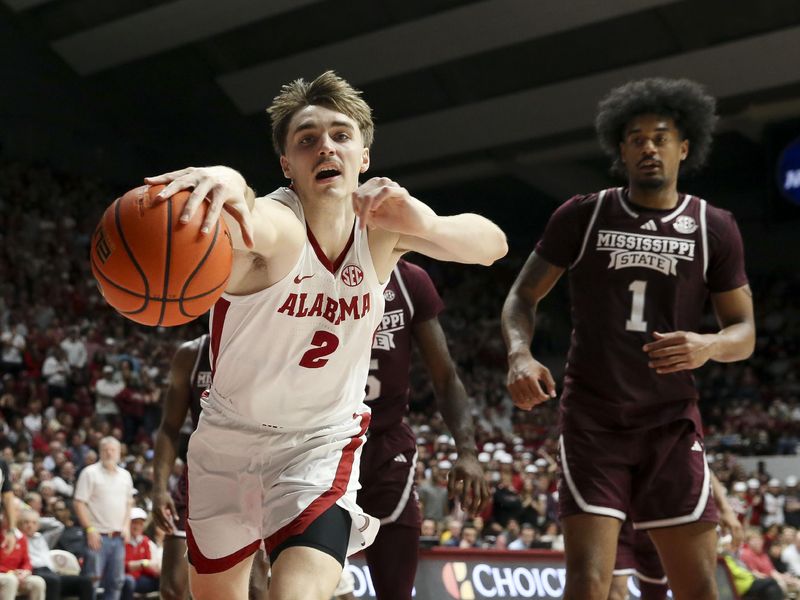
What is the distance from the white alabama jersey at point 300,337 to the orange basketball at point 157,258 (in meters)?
0.49

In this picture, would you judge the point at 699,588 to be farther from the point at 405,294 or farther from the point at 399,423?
the point at 405,294

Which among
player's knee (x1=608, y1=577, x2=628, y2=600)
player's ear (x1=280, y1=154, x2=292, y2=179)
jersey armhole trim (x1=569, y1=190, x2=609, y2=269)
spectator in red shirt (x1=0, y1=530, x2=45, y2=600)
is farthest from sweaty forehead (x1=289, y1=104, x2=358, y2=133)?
spectator in red shirt (x1=0, y1=530, x2=45, y2=600)

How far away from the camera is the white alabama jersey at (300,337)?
3707 mm

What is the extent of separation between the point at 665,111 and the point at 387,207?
84.1 inches

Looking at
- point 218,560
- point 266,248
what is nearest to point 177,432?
point 218,560

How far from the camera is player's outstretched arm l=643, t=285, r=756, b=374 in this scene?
4406 millimetres

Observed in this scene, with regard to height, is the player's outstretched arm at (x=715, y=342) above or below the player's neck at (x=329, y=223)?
below

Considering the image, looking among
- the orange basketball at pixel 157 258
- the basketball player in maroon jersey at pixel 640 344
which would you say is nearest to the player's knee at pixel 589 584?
the basketball player in maroon jersey at pixel 640 344

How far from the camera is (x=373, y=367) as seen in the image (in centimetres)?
575

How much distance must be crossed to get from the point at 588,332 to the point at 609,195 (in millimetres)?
630

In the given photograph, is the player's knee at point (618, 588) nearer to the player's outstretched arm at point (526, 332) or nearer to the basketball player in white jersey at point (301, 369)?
the player's outstretched arm at point (526, 332)

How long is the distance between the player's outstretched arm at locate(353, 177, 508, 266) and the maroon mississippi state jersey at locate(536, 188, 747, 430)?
99 centimetres

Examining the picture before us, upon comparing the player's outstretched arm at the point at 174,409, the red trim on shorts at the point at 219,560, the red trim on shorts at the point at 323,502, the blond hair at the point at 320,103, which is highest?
the blond hair at the point at 320,103

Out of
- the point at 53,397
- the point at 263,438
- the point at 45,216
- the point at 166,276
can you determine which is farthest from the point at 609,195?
the point at 45,216
